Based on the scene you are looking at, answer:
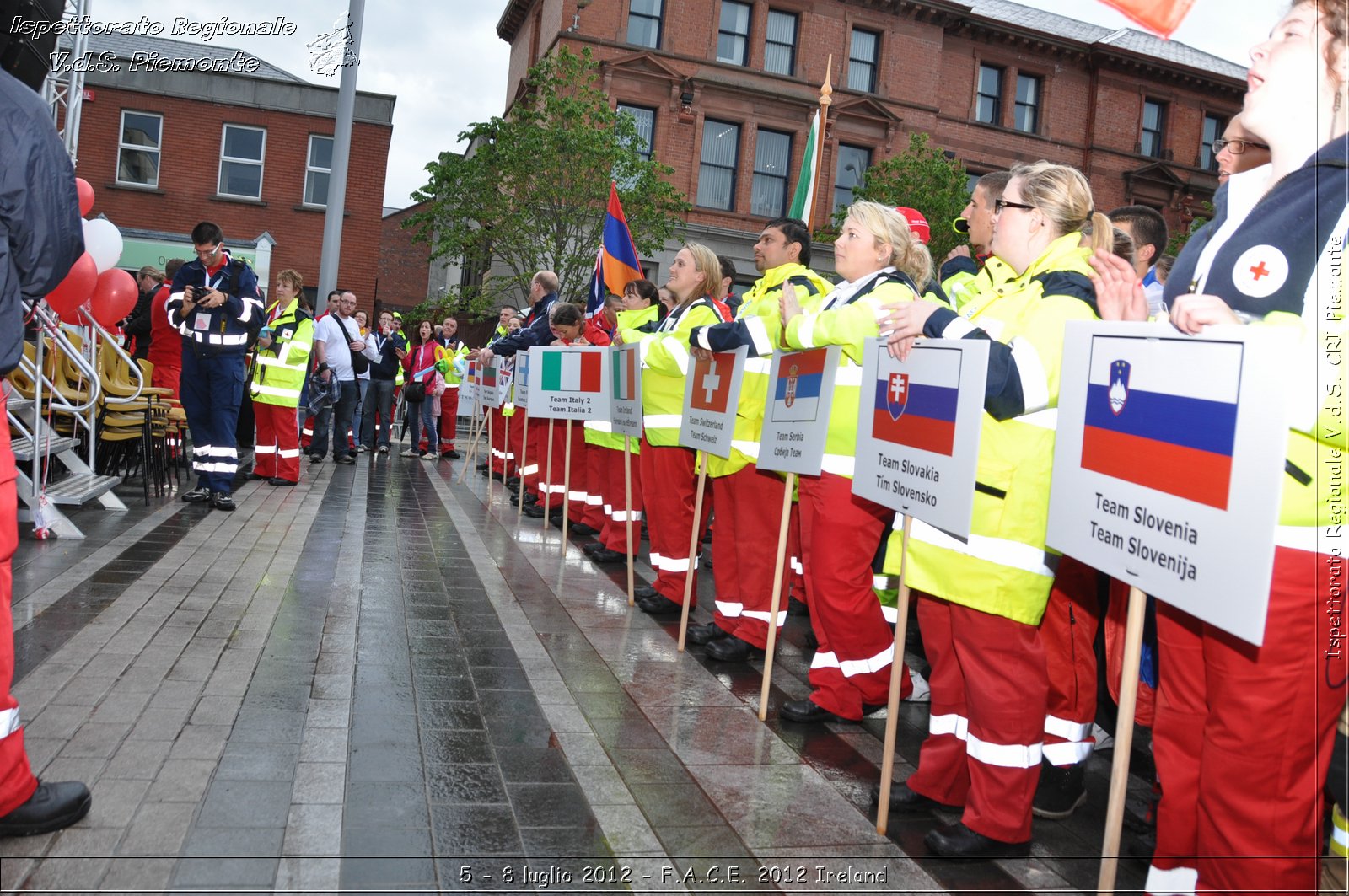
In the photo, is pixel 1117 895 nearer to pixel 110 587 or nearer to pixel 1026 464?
pixel 1026 464

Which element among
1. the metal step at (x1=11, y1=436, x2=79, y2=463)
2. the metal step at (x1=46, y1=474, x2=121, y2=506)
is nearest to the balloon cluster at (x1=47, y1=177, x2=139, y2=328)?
the metal step at (x1=11, y1=436, x2=79, y2=463)

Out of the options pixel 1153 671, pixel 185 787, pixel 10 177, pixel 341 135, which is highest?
pixel 341 135

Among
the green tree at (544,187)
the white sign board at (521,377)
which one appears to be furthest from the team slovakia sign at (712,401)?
the green tree at (544,187)

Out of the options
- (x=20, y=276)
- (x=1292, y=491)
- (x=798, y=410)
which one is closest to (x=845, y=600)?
(x=798, y=410)

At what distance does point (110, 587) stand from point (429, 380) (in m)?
11.6

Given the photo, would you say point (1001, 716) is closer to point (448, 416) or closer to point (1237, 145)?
point (1237, 145)

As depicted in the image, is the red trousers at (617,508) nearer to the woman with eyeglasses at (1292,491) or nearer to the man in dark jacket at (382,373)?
the woman with eyeglasses at (1292,491)

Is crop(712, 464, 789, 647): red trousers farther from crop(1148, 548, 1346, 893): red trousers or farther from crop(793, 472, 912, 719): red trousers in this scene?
crop(1148, 548, 1346, 893): red trousers

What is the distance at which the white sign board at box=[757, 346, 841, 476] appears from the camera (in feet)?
15.3

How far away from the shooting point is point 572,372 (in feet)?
28.2

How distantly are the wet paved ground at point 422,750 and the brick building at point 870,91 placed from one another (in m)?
23.9

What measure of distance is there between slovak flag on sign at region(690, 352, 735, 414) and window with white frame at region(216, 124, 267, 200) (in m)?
26.1

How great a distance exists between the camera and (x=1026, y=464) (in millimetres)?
3396

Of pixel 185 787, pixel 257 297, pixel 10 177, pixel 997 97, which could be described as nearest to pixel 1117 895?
pixel 185 787
